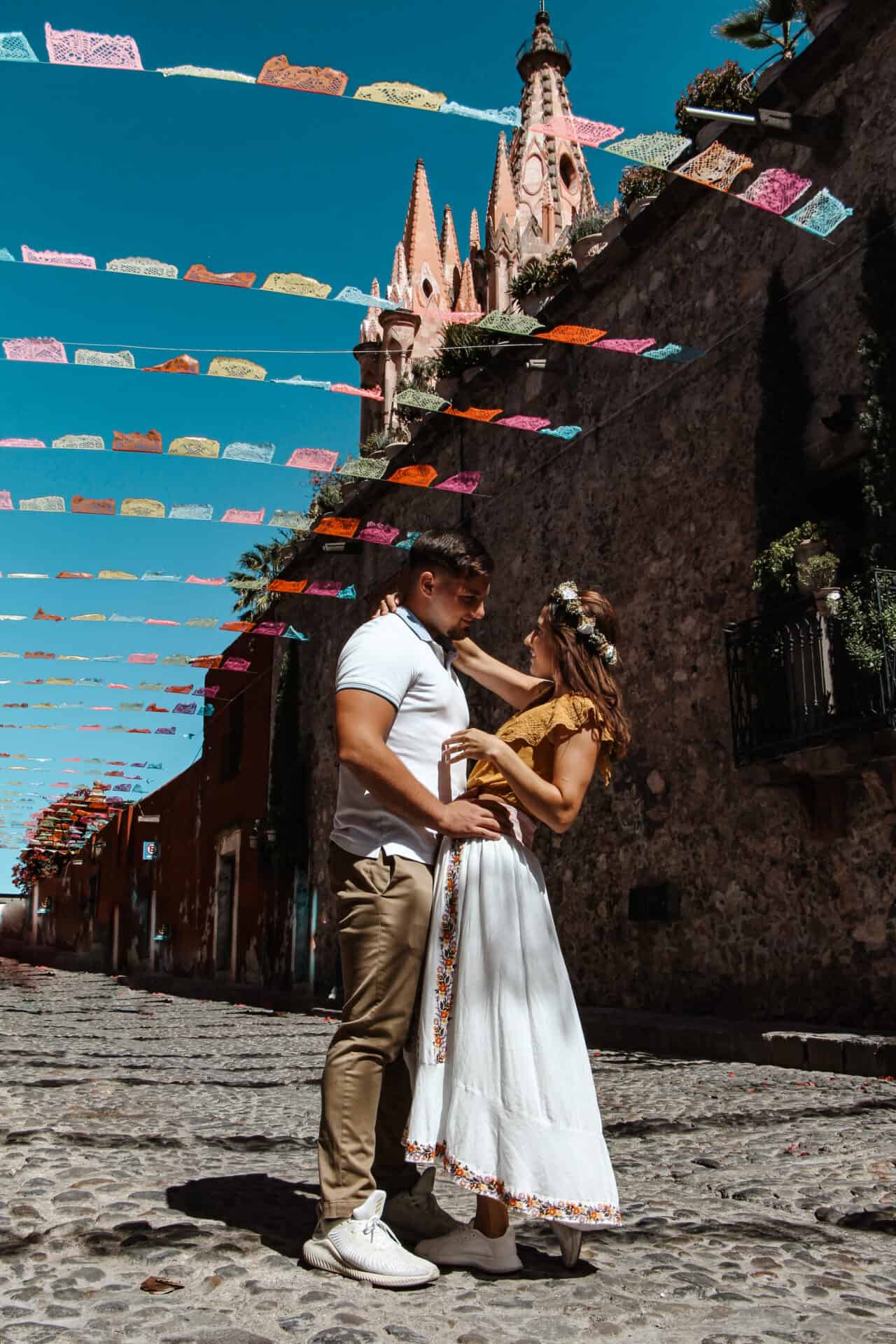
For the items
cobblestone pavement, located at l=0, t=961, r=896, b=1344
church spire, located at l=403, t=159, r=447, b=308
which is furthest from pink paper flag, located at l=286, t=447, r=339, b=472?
church spire, located at l=403, t=159, r=447, b=308

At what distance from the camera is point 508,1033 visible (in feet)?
7.76

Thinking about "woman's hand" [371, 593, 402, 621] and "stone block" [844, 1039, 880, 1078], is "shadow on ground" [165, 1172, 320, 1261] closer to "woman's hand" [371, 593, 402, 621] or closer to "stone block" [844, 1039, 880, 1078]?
"woman's hand" [371, 593, 402, 621]

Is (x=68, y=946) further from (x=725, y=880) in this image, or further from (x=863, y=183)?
(x=863, y=183)

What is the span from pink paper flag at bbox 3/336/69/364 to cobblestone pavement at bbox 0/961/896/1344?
16.1 ft

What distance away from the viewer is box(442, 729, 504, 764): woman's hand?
8.13 ft

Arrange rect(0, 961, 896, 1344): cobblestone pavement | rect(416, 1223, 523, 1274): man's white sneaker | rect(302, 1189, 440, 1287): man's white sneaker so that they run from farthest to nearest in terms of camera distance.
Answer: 1. rect(416, 1223, 523, 1274): man's white sneaker
2. rect(302, 1189, 440, 1287): man's white sneaker
3. rect(0, 961, 896, 1344): cobblestone pavement

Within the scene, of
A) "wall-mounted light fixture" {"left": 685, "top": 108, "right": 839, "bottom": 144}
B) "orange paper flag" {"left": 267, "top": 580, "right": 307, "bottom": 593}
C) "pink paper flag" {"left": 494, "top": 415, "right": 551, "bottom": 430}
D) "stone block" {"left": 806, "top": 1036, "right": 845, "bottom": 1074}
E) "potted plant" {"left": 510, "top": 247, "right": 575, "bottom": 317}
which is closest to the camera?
"stone block" {"left": 806, "top": 1036, "right": 845, "bottom": 1074}

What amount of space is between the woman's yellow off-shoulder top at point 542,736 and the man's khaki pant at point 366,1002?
24 cm

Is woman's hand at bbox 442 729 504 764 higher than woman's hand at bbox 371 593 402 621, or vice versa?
woman's hand at bbox 371 593 402 621

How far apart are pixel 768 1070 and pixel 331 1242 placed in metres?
4.95

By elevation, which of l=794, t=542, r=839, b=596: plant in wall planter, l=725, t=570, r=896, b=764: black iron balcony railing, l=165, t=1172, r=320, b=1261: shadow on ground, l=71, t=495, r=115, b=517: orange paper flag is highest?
l=71, t=495, r=115, b=517: orange paper flag

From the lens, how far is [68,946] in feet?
132

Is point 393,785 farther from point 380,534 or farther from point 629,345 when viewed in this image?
point 380,534

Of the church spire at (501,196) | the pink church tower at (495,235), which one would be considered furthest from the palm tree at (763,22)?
the church spire at (501,196)
